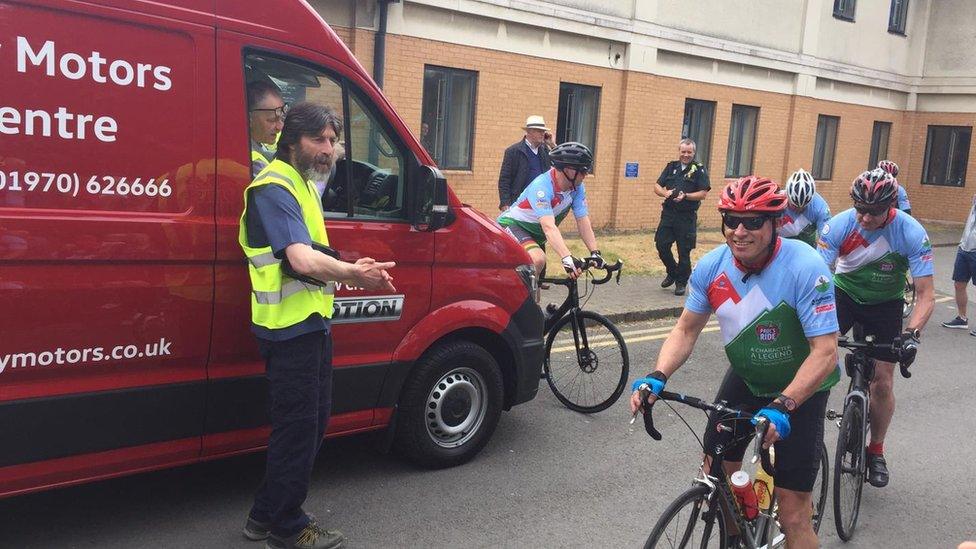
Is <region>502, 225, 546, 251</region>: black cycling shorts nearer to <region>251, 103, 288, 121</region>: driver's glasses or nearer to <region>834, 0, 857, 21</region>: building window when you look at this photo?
<region>251, 103, 288, 121</region>: driver's glasses

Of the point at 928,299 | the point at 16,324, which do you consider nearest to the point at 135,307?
the point at 16,324

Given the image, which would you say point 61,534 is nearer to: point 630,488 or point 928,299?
point 630,488

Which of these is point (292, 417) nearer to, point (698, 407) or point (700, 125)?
point (698, 407)

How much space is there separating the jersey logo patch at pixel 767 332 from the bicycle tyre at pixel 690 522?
0.63 metres

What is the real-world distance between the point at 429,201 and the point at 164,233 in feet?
4.48

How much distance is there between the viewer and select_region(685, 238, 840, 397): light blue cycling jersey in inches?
123

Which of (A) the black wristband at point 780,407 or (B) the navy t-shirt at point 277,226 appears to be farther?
(B) the navy t-shirt at point 277,226

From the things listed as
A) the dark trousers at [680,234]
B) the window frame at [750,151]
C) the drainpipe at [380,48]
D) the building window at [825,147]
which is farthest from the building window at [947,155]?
the drainpipe at [380,48]

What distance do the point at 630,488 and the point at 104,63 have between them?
344cm

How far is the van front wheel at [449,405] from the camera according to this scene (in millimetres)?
4684

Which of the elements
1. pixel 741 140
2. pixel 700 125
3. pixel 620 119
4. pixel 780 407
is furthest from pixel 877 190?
pixel 741 140

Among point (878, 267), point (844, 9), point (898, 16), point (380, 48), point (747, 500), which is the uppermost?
point (898, 16)

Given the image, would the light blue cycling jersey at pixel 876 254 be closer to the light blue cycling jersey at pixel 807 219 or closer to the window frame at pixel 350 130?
the light blue cycling jersey at pixel 807 219

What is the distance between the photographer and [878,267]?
16.0ft
